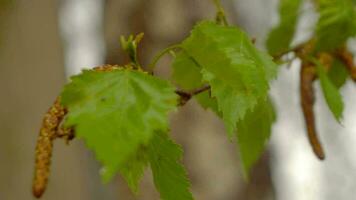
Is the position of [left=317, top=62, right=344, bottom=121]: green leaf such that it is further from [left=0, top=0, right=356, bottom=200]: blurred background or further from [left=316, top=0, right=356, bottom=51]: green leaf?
[left=0, top=0, right=356, bottom=200]: blurred background

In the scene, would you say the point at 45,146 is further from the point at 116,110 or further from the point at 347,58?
the point at 347,58

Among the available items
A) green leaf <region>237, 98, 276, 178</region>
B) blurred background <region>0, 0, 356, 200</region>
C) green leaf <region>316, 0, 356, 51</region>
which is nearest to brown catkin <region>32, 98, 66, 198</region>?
green leaf <region>237, 98, 276, 178</region>

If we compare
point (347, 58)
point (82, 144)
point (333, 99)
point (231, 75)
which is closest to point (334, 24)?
point (347, 58)

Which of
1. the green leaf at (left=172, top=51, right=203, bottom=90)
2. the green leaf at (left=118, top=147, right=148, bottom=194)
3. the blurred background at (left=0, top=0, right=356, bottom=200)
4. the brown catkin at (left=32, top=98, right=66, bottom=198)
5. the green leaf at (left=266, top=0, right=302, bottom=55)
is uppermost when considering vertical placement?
the brown catkin at (left=32, top=98, right=66, bottom=198)

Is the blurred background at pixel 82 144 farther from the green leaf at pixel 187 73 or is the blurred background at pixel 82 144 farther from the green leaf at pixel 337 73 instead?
the green leaf at pixel 187 73

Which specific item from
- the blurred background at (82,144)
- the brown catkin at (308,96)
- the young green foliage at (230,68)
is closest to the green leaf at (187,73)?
the young green foliage at (230,68)
